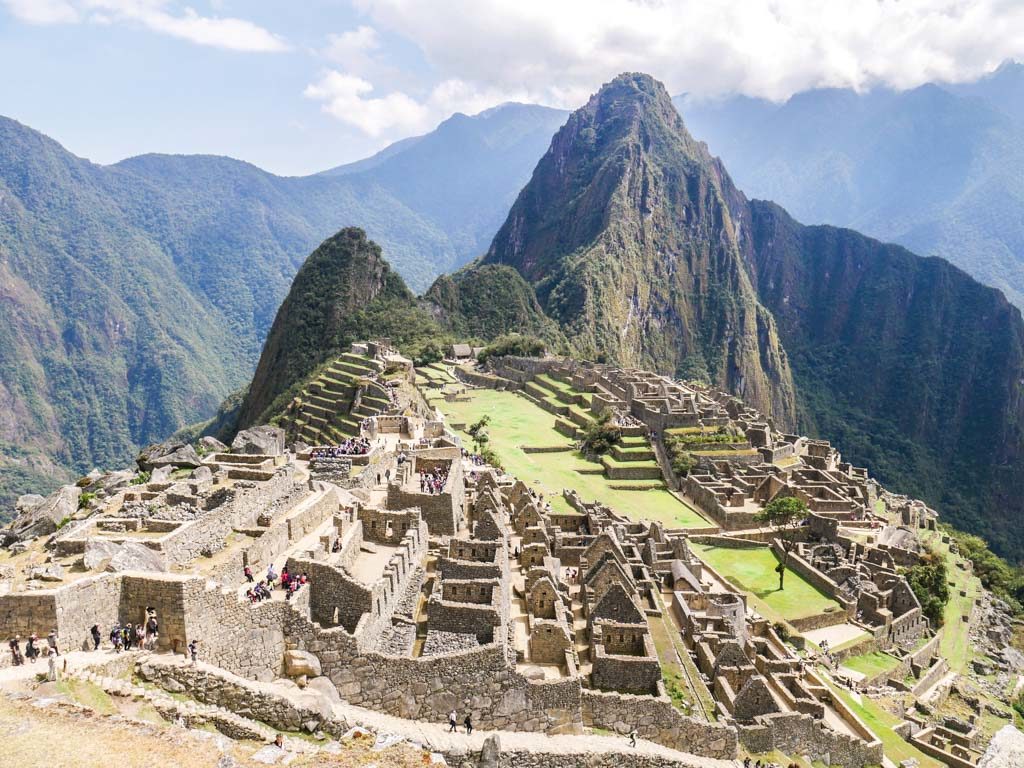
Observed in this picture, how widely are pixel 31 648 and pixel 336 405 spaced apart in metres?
49.4

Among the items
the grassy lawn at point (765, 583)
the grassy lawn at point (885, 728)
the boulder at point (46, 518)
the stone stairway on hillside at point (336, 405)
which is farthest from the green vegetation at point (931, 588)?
the boulder at point (46, 518)

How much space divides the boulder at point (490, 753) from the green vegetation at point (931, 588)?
34.1 m

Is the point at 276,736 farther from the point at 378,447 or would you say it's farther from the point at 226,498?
the point at 378,447

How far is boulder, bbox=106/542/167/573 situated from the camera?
15.5 metres

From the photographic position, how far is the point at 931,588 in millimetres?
43062

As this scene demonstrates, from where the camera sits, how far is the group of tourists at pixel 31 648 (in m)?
13.2

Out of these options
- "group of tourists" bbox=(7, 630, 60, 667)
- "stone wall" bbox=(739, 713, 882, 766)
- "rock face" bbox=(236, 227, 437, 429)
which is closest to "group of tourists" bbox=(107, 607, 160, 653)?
"group of tourists" bbox=(7, 630, 60, 667)

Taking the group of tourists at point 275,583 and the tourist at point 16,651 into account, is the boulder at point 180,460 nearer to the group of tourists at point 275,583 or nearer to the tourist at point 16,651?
the group of tourists at point 275,583

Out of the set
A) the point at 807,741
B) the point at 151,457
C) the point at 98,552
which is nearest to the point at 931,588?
the point at 807,741

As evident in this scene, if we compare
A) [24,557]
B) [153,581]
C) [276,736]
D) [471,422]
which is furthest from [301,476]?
[471,422]

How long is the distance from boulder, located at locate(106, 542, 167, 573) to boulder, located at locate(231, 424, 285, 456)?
20.0 meters

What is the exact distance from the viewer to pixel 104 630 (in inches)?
577

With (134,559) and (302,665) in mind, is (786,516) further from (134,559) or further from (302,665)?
(134,559)

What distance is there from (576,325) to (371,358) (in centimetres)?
9513
